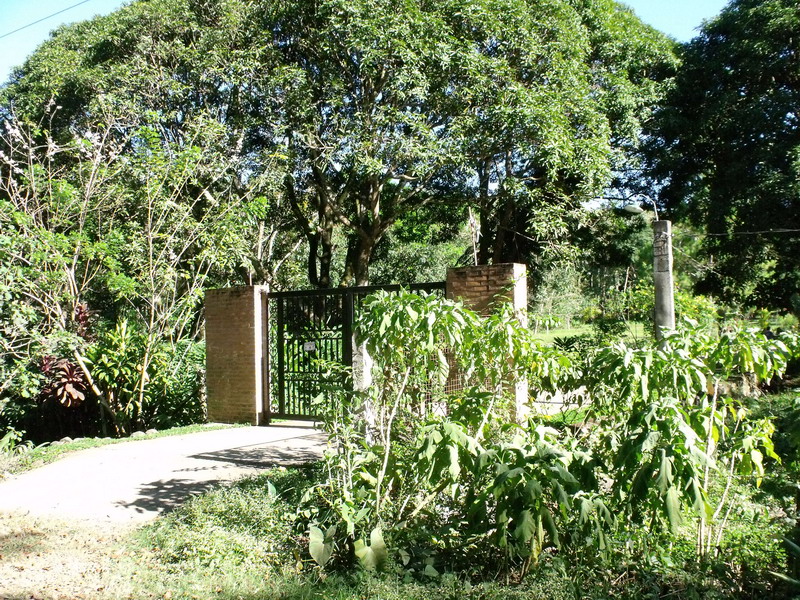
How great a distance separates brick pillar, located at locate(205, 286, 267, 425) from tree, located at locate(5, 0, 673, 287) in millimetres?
3664

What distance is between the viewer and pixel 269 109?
530 inches

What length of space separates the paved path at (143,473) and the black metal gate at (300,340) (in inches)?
36.2

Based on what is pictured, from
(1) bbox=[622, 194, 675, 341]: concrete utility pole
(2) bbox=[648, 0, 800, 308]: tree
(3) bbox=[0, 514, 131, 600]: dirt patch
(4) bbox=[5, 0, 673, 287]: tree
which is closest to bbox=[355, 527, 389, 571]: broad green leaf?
(3) bbox=[0, 514, 131, 600]: dirt patch

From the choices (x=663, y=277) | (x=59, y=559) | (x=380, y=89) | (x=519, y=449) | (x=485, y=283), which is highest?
(x=380, y=89)

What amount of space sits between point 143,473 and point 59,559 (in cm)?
242

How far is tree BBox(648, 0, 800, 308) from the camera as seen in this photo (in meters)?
14.6

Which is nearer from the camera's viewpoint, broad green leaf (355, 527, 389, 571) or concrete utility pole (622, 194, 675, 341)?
broad green leaf (355, 527, 389, 571)

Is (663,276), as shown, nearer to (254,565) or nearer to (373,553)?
(373,553)

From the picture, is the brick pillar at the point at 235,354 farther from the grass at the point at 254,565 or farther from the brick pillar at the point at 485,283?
the grass at the point at 254,565

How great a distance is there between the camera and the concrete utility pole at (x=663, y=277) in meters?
6.11

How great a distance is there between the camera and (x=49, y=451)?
845cm

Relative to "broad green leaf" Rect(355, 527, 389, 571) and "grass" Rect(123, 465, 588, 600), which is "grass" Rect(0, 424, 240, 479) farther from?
"broad green leaf" Rect(355, 527, 389, 571)

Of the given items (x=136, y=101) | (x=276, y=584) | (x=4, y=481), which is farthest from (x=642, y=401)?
(x=136, y=101)

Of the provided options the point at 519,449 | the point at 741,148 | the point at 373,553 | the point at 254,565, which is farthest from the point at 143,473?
the point at 741,148
